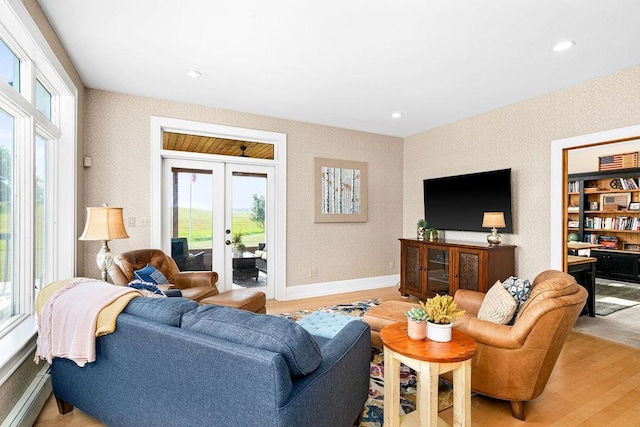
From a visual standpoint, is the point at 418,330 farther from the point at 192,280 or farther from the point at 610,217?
the point at 610,217

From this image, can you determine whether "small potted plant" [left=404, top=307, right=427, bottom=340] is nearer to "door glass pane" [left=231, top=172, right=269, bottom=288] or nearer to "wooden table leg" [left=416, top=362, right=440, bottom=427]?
"wooden table leg" [left=416, top=362, right=440, bottom=427]

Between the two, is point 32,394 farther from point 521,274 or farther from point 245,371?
point 521,274

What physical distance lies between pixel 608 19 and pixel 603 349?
2757mm

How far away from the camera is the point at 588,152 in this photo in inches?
263

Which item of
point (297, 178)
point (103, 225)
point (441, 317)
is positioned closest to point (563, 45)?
point (441, 317)

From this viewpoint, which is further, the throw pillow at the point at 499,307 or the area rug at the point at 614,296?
the area rug at the point at 614,296

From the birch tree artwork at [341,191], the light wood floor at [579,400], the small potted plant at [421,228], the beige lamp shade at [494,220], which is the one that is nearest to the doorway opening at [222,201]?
the birch tree artwork at [341,191]

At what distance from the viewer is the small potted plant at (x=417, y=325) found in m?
1.88

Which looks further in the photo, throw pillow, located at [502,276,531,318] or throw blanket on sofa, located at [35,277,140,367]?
throw pillow, located at [502,276,531,318]

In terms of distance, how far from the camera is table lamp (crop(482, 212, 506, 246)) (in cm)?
395

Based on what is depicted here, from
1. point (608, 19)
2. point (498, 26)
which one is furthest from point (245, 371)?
point (608, 19)

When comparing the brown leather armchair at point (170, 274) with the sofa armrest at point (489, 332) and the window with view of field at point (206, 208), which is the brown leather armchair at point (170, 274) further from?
the sofa armrest at point (489, 332)

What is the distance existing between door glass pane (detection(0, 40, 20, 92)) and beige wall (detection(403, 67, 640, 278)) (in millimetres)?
4766

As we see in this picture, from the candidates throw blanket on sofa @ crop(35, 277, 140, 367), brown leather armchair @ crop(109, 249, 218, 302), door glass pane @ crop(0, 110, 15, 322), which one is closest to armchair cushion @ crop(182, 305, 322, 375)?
throw blanket on sofa @ crop(35, 277, 140, 367)
